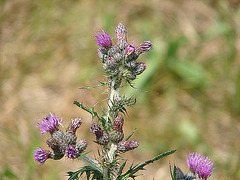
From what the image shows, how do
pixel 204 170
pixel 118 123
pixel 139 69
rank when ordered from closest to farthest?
pixel 118 123
pixel 139 69
pixel 204 170

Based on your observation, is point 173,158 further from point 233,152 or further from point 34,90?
point 34,90

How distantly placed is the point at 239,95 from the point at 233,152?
29.9 inches

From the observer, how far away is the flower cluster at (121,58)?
6.04ft

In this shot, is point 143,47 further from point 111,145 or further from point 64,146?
point 64,146

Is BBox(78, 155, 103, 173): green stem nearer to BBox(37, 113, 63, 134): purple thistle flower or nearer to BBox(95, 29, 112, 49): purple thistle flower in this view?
BBox(37, 113, 63, 134): purple thistle flower

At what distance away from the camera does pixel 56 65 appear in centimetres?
539

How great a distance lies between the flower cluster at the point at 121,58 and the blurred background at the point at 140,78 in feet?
7.56

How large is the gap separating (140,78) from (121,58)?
117 inches

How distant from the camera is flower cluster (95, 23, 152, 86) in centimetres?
184

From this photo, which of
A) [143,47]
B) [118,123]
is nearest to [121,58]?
[143,47]

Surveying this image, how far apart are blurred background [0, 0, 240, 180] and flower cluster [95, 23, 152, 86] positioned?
2.30 meters

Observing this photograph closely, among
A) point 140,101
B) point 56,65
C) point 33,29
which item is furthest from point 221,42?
point 33,29

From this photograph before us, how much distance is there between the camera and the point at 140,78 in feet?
15.8

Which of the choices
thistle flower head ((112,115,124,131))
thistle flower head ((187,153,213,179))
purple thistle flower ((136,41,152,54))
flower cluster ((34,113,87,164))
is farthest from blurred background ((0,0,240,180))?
thistle flower head ((112,115,124,131))
